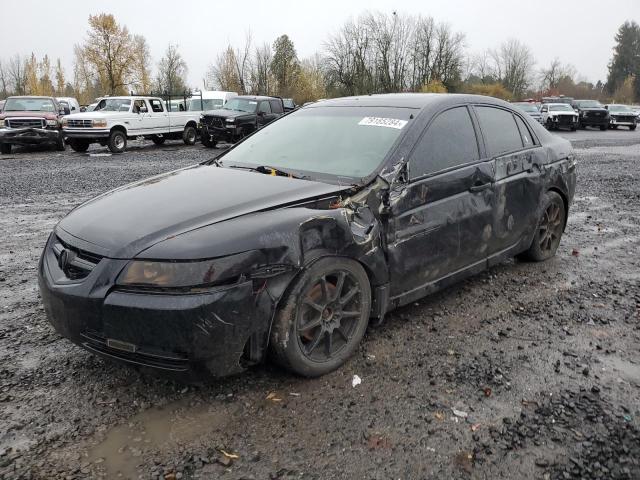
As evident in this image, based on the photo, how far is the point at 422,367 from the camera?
3273 millimetres

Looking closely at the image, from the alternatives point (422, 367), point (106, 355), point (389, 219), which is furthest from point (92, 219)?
point (422, 367)

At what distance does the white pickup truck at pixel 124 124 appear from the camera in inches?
693

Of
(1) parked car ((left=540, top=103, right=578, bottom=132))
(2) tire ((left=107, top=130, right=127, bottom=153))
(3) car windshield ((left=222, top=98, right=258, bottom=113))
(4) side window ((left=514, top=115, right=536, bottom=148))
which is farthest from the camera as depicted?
(1) parked car ((left=540, top=103, right=578, bottom=132))

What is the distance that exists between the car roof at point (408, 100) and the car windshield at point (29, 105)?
55.9 ft

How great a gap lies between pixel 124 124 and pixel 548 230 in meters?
16.6

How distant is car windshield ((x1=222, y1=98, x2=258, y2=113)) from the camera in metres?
20.0

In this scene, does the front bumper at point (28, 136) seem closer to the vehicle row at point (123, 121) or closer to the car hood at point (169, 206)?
the vehicle row at point (123, 121)

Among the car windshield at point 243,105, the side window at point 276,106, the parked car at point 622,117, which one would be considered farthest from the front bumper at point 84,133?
the parked car at point 622,117

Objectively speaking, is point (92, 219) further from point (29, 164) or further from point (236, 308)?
point (29, 164)

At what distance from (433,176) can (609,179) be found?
373 inches

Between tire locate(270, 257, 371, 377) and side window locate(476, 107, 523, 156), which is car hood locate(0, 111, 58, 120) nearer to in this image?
side window locate(476, 107, 523, 156)

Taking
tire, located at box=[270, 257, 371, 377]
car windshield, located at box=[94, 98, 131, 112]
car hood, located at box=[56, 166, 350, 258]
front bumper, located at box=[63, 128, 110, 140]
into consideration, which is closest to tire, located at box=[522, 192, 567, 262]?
tire, located at box=[270, 257, 371, 377]

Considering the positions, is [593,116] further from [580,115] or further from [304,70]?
[304,70]

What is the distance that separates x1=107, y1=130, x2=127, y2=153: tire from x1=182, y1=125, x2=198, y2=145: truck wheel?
3.39 m
